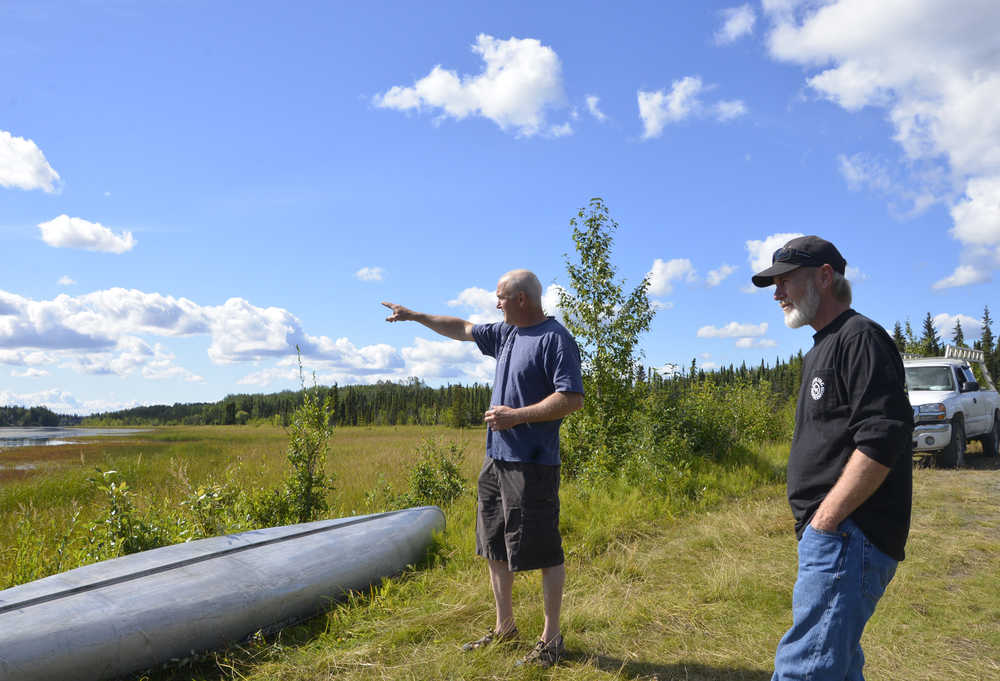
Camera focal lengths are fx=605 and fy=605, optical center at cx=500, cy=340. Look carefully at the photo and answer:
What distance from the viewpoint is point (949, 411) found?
38.2 feet

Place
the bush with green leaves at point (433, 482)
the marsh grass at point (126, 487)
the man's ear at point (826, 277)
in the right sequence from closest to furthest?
the man's ear at point (826, 277)
the marsh grass at point (126, 487)
the bush with green leaves at point (433, 482)

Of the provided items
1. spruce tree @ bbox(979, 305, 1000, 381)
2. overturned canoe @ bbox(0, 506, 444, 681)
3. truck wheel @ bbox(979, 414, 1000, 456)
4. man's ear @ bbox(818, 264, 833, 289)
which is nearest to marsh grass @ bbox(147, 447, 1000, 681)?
overturned canoe @ bbox(0, 506, 444, 681)

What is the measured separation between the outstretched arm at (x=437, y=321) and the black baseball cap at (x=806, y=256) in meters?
2.22

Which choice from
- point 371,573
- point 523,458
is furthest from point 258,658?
point 523,458

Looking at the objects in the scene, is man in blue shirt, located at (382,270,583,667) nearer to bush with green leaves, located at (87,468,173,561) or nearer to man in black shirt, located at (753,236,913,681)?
man in black shirt, located at (753,236,913,681)

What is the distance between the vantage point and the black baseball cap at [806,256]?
2580 mm

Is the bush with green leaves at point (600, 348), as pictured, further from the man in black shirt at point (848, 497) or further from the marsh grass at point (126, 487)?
the man in black shirt at point (848, 497)

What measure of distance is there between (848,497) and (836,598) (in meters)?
0.38

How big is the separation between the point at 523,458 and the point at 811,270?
6.06 ft

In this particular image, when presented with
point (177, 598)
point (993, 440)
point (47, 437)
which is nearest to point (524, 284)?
point (177, 598)

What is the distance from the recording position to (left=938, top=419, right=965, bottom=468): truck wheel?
1180cm

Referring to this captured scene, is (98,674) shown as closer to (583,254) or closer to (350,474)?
(583,254)

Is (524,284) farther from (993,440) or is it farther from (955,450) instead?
(993,440)

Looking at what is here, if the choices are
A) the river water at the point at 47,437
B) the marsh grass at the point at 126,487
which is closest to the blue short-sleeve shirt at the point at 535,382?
the marsh grass at the point at 126,487
